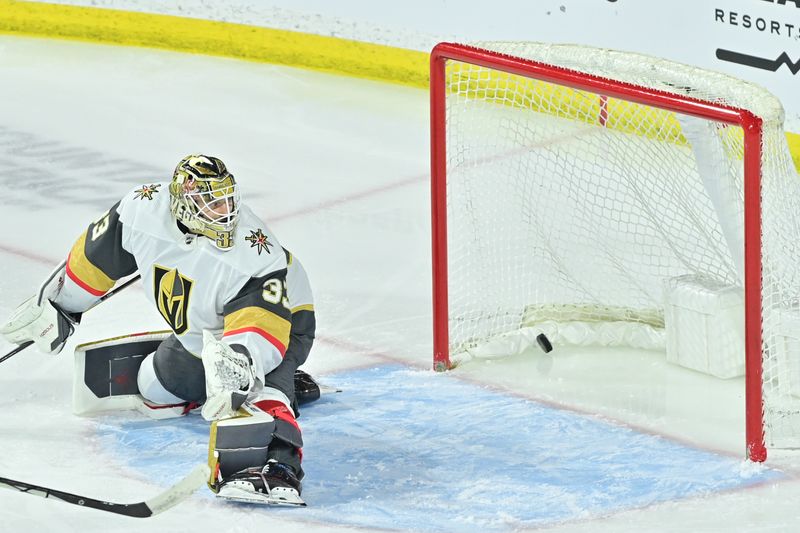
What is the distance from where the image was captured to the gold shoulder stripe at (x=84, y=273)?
423 cm

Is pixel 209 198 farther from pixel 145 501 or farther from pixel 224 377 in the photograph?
pixel 145 501

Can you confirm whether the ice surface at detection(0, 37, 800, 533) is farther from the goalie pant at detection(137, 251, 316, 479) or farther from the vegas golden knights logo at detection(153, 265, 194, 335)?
the vegas golden knights logo at detection(153, 265, 194, 335)

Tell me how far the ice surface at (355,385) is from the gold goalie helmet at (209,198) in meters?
0.55

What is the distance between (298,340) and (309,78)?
3.11 m

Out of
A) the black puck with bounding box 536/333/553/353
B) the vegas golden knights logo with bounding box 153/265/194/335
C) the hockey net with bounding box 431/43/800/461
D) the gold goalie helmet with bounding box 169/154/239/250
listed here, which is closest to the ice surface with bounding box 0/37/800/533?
the black puck with bounding box 536/333/553/353

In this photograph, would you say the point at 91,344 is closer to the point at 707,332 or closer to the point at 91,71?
the point at 707,332

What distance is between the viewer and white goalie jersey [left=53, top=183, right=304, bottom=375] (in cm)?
388

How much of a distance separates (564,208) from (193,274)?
4.26 feet

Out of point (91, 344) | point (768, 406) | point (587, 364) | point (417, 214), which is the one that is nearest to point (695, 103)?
point (768, 406)

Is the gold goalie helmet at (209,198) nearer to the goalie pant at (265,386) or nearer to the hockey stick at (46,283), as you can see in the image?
the goalie pant at (265,386)

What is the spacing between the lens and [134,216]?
13.4 ft

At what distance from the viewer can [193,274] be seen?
3980mm

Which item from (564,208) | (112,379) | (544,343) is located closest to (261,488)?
(112,379)

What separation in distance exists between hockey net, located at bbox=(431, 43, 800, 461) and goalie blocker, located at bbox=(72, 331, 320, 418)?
0.71 meters
